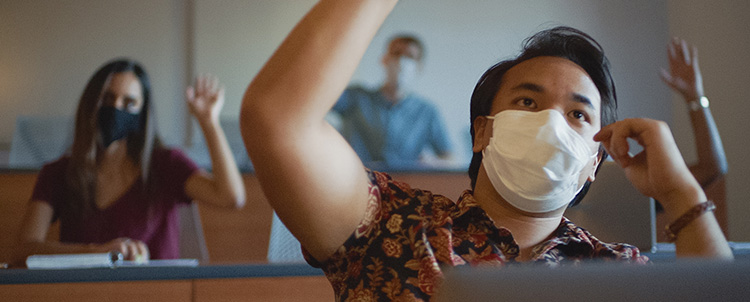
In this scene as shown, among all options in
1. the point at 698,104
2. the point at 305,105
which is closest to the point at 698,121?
the point at 698,104

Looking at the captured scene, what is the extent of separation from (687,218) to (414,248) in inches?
13.7

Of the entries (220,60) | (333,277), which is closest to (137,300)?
(333,277)

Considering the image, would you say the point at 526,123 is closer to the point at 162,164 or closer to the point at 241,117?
the point at 241,117

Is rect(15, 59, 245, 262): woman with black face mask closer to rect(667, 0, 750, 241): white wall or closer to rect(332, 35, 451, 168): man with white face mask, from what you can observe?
rect(332, 35, 451, 168): man with white face mask

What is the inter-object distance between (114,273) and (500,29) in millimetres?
4750

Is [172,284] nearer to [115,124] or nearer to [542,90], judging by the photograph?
[542,90]

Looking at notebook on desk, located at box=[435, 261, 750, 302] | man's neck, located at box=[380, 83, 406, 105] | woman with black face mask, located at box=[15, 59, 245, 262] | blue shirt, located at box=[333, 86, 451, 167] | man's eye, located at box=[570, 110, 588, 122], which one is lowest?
blue shirt, located at box=[333, 86, 451, 167]

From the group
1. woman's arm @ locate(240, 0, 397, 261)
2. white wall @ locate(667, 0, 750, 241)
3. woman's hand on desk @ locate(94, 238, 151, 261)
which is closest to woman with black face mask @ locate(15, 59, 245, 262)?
woman's hand on desk @ locate(94, 238, 151, 261)

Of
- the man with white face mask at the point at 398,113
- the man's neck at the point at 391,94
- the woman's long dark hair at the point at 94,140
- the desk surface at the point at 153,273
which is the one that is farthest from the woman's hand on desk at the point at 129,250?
the man's neck at the point at 391,94

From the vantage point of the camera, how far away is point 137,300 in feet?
3.67

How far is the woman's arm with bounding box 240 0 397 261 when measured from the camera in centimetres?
63

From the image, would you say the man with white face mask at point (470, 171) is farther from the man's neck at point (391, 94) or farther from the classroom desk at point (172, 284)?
the man's neck at point (391, 94)

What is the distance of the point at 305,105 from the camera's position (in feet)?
2.09

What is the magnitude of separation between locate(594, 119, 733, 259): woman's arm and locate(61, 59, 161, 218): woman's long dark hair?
1.47 m
